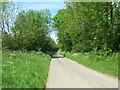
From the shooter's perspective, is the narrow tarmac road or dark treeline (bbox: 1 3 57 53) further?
dark treeline (bbox: 1 3 57 53)

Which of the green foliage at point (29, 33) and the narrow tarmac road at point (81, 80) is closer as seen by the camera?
the narrow tarmac road at point (81, 80)

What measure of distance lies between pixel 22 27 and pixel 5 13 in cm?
537

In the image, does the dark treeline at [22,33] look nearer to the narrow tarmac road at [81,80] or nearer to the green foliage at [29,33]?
the green foliage at [29,33]

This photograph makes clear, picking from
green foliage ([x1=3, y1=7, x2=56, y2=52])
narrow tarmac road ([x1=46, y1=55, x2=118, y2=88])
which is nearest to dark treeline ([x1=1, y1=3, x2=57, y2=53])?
green foliage ([x1=3, y1=7, x2=56, y2=52])

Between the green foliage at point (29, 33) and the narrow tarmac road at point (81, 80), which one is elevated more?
the narrow tarmac road at point (81, 80)

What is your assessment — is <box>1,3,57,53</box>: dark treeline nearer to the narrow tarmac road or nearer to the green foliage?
the green foliage

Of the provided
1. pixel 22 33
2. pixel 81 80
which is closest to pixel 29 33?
pixel 22 33

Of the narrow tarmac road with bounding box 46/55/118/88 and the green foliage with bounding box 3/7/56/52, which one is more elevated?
the narrow tarmac road with bounding box 46/55/118/88

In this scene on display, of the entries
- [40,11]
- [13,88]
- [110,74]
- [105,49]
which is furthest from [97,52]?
[40,11]

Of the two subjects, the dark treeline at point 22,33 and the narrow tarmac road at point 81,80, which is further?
the dark treeline at point 22,33

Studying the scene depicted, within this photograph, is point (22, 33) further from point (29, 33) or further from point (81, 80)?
point (81, 80)

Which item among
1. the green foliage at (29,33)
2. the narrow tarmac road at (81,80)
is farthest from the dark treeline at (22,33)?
the narrow tarmac road at (81,80)

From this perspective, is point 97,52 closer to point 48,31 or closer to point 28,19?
point 28,19

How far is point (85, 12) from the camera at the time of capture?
20984mm
